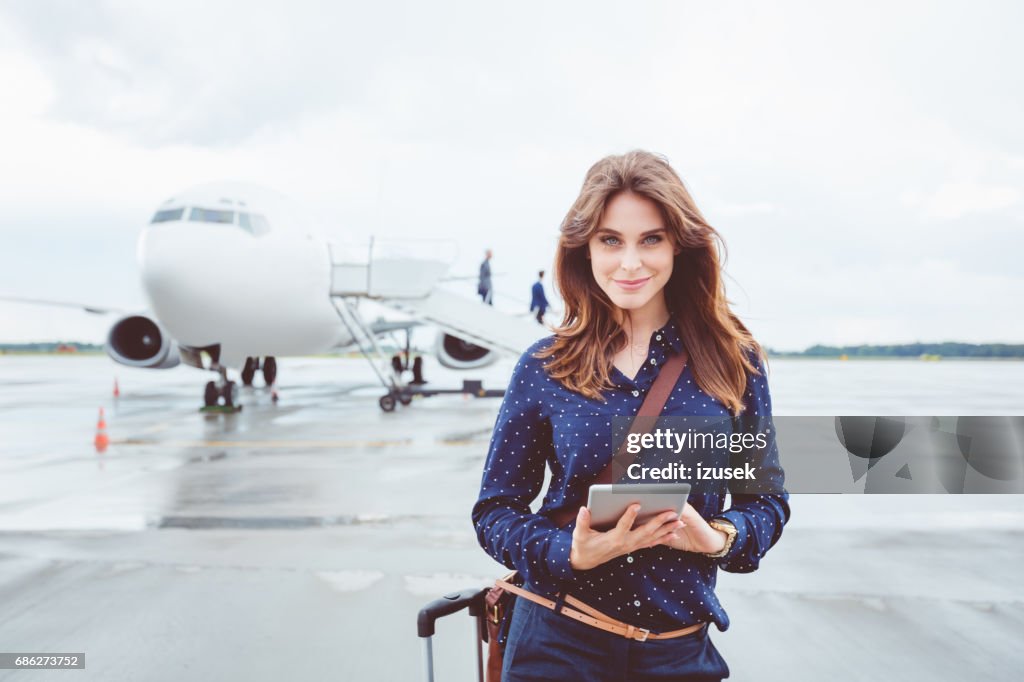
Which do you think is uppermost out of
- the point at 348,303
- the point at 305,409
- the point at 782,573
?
the point at 348,303

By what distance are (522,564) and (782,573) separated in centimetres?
344

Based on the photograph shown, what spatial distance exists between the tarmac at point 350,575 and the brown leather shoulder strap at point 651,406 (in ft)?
6.29

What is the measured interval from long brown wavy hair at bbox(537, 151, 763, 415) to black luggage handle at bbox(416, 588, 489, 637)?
0.66 metres

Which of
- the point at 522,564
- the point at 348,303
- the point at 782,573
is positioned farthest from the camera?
the point at 348,303

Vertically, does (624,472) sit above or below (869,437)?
above

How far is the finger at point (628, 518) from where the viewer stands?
1.09 m

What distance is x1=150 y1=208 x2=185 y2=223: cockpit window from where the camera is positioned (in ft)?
34.3

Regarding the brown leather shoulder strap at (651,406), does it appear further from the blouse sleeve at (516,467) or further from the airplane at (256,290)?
the airplane at (256,290)

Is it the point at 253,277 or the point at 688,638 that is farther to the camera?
the point at 253,277

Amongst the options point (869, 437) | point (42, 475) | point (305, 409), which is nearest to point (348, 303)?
point (305, 409)

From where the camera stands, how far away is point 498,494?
1420mm

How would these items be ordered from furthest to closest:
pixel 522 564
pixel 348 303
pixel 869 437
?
pixel 348 303 < pixel 869 437 < pixel 522 564

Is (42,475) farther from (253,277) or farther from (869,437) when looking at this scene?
(869,437)

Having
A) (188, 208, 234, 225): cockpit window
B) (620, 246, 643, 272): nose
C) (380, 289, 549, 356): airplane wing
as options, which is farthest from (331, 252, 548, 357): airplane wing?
(620, 246, 643, 272): nose
